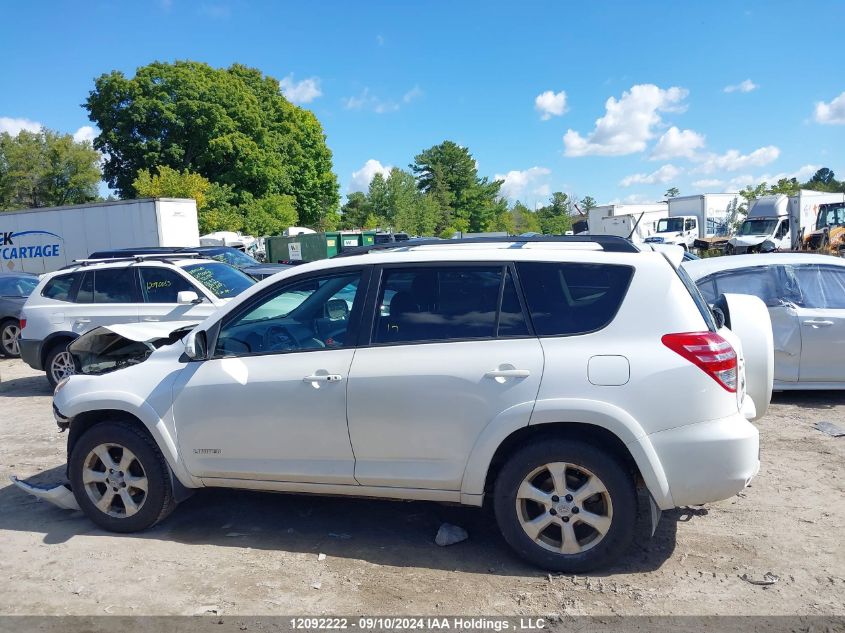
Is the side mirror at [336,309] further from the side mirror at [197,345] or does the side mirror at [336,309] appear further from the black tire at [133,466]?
the black tire at [133,466]

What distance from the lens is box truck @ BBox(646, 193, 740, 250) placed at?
3759 cm

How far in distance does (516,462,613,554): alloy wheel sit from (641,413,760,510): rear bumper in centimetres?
38

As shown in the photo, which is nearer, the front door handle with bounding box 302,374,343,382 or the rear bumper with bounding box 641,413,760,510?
the rear bumper with bounding box 641,413,760,510

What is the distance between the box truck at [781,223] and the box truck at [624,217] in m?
7.07

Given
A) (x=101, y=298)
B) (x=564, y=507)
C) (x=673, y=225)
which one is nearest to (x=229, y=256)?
(x=101, y=298)

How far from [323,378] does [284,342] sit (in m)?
0.47

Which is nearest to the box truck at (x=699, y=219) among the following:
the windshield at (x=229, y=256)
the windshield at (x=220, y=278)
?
Answer: the windshield at (x=229, y=256)

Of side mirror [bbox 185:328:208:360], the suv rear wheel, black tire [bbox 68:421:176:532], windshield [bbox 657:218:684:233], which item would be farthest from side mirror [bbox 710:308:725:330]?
windshield [bbox 657:218:684:233]

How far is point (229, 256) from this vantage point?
14.9 metres

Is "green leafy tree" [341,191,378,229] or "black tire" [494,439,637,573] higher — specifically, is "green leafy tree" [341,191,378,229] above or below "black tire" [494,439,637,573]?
above

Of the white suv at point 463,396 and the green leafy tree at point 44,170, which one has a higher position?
the green leafy tree at point 44,170

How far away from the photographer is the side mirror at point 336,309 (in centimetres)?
429

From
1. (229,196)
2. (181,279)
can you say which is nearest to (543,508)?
(181,279)

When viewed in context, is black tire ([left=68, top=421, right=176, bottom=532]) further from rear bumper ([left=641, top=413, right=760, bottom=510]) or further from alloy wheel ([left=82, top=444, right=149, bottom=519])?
rear bumper ([left=641, top=413, right=760, bottom=510])
